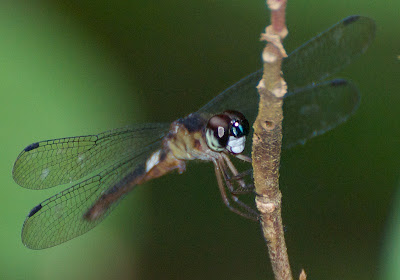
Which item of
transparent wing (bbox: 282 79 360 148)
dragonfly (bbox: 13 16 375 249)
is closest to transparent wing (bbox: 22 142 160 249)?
dragonfly (bbox: 13 16 375 249)

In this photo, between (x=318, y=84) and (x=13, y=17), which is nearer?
(x=318, y=84)

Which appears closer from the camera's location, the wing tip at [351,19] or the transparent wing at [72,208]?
the wing tip at [351,19]

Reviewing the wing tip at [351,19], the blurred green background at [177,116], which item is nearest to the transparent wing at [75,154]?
the blurred green background at [177,116]

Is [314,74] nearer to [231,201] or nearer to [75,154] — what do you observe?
[231,201]

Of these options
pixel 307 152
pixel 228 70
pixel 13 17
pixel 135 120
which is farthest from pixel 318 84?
pixel 13 17

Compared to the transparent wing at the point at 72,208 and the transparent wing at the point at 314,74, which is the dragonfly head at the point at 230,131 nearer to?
the transparent wing at the point at 314,74

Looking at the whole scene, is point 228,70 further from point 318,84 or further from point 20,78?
point 20,78
